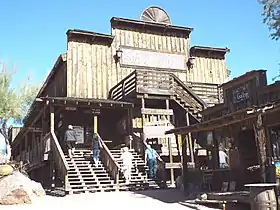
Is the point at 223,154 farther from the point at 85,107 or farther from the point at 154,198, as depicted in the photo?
the point at 85,107

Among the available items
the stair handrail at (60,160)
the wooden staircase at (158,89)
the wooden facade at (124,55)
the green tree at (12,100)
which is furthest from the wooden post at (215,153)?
the green tree at (12,100)

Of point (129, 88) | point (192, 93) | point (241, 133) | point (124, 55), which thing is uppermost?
point (124, 55)

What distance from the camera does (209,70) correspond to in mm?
Result: 26828

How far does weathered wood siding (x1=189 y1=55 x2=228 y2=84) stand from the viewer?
26.2m

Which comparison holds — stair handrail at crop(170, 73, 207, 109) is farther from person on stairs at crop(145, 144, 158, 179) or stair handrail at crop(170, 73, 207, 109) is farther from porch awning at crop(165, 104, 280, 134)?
porch awning at crop(165, 104, 280, 134)

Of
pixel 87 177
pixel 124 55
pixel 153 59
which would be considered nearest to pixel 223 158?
pixel 87 177

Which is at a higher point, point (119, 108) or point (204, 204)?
point (119, 108)

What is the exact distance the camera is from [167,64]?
82.2ft

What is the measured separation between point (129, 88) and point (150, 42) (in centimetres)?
490

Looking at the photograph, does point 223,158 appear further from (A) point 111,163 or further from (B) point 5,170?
(B) point 5,170

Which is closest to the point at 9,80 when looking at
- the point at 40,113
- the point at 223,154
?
the point at 40,113

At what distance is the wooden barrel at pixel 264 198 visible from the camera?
347 inches

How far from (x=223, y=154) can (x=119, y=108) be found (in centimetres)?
678

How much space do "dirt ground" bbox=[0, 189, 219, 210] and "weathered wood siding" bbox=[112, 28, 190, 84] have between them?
1098 centimetres
